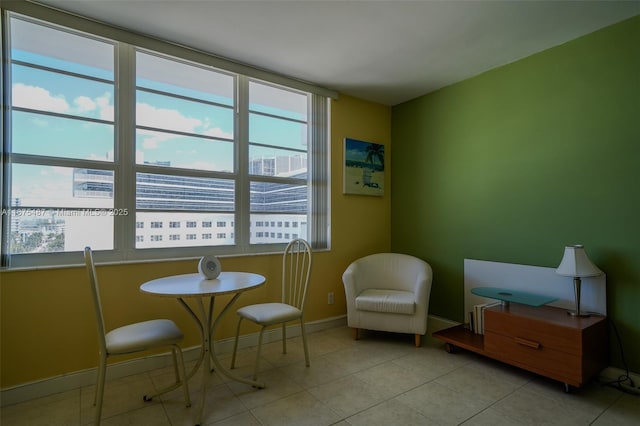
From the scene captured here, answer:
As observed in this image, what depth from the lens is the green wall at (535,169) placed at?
7.47 feet

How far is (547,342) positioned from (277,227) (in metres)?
2.38

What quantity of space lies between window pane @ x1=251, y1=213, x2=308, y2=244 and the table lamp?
2248 mm

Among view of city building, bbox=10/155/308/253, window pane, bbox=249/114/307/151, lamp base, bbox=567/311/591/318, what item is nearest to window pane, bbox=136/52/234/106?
window pane, bbox=249/114/307/151

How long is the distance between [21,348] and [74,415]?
60 cm

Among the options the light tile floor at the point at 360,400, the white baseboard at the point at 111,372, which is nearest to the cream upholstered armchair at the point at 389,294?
the light tile floor at the point at 360,400

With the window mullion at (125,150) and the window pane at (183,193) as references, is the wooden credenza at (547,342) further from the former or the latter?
the window mullion at (125,150)

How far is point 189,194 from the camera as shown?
2770 millimetres

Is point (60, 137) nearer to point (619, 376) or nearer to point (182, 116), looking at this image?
point (182, 116)

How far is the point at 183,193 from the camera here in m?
2.74

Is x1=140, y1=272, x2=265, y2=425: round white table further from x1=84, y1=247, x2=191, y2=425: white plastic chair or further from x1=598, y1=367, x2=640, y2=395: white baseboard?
x1=598, y1=367, x2=640, y2=395: white baseboard

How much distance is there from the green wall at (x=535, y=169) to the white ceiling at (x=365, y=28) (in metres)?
0.28

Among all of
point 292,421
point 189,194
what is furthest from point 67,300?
point 292,421

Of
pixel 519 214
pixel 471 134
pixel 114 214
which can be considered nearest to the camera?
pixel 114 214

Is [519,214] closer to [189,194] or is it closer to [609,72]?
[609,72]
